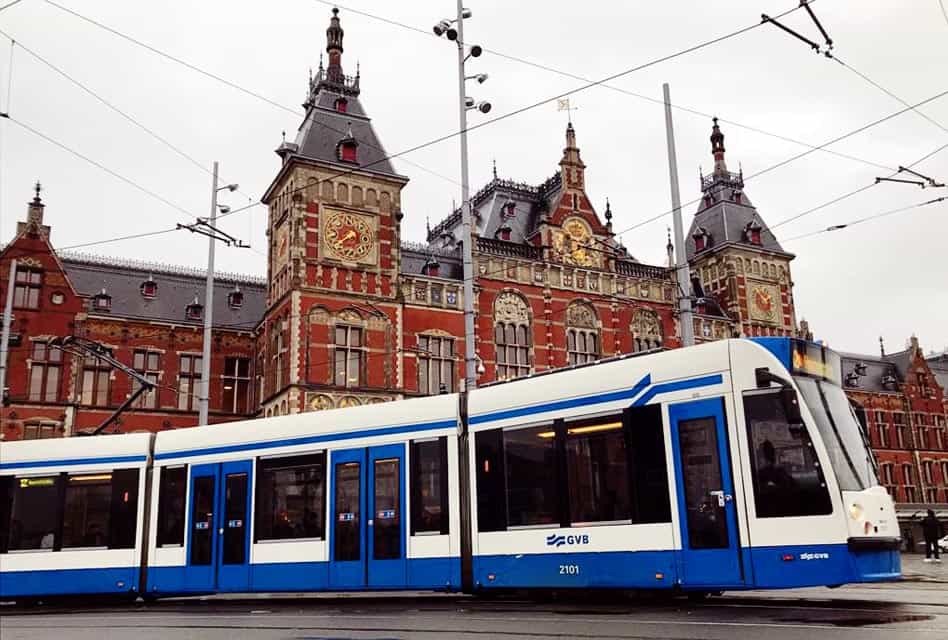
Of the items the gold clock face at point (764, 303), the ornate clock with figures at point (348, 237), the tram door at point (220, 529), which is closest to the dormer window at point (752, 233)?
the gold clock face at point (764, 303)

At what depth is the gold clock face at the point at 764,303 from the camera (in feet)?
127

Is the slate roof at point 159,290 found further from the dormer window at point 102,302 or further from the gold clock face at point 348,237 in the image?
the gold clock face at point 348,237

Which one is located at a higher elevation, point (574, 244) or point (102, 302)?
point (574, 244)

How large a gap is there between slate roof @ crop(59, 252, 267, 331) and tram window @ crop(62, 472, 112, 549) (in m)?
19.8

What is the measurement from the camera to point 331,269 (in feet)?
96.4

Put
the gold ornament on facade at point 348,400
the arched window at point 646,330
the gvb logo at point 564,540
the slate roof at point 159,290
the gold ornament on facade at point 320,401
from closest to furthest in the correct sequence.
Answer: the gvb logo at point 564,540 < the gold ornament on facade at point 320,401 < the gold ornament on facade at point 348,400 < the slate roof at point 159,290 < the arched window at point 646,330

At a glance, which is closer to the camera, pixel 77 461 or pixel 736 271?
pixel 77 461

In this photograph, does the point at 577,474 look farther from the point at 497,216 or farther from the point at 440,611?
the point at 497,216

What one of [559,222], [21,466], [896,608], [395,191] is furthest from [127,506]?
[559,222]

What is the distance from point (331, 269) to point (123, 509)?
1655cm

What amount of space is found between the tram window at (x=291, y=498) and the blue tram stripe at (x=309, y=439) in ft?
0.73

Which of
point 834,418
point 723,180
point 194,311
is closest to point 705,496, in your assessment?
point 834,418

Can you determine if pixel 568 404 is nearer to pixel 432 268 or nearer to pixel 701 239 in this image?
pixel 432 268

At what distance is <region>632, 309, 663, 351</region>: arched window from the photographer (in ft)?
115
